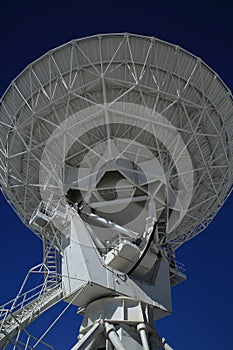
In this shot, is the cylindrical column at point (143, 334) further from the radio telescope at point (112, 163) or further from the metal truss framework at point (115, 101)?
the metal truss framework at point (115, 101)

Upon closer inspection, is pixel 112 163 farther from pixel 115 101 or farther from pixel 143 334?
pixel 143 334

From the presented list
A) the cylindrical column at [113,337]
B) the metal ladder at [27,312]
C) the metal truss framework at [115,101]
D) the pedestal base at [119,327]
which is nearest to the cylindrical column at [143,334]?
the pedestal base at [119,327]

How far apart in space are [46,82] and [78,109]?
4.85 ft

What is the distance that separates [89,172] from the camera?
15.6 m

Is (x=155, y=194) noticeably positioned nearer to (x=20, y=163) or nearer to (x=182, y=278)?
(x=182, y=278)

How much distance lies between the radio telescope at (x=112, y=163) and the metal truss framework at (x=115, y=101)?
39 mm

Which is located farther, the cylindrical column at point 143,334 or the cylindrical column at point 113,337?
the cylindrical column at point 143,334

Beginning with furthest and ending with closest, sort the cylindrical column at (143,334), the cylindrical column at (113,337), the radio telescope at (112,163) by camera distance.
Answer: the radio telescope at (112,163), the cylindrical column at (143,334), the cylindrical column at (113,337)

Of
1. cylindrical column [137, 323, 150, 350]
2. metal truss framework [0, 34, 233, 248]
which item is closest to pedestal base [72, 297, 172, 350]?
cylindrical column [137, 323, 150, 350]

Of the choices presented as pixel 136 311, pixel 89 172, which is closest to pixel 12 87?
pixel 89 172

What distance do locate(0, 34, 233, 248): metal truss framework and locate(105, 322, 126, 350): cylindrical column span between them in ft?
14.5

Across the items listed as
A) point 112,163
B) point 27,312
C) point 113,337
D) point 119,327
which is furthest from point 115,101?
point 27,312

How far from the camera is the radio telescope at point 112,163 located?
Result: 1398cm

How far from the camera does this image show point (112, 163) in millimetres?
15102
